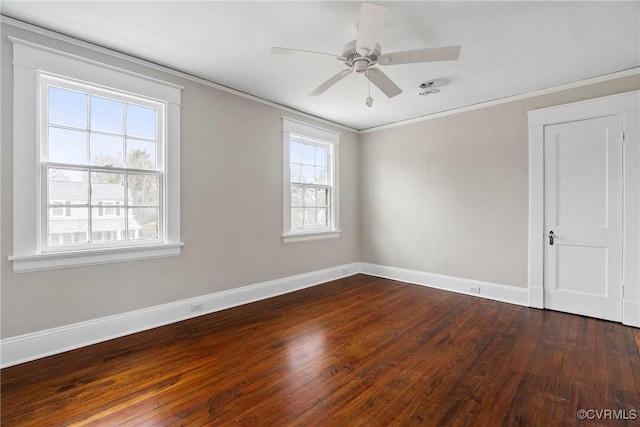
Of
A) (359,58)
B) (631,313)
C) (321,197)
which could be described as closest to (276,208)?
(321,197)

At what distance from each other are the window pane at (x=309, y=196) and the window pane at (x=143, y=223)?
2.24 m

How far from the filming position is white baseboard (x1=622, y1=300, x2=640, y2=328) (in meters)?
3.09

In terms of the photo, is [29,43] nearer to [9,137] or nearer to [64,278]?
[9,137]

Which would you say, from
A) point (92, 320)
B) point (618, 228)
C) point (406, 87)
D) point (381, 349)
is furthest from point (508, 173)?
point (92, 320)

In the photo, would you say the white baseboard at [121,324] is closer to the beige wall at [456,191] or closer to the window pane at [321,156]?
the window pane at [321,156]

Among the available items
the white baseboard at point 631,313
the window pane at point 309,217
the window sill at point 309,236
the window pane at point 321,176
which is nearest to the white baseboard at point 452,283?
the white baseboard at point 631,313

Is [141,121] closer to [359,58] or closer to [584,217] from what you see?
[359,58]

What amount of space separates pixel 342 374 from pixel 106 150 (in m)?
2.91

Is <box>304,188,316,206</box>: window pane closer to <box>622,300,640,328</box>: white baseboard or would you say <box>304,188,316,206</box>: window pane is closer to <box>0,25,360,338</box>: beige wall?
<box>0,25,360,338</box>: beige wall

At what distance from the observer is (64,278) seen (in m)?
2.56

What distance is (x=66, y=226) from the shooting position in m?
2.61

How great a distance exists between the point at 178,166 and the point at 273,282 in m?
1.97

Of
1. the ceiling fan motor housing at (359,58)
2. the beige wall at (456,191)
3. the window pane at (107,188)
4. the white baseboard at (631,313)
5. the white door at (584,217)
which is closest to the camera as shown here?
the ceiling fan motor housing at (359,58)

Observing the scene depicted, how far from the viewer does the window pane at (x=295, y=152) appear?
456cm
